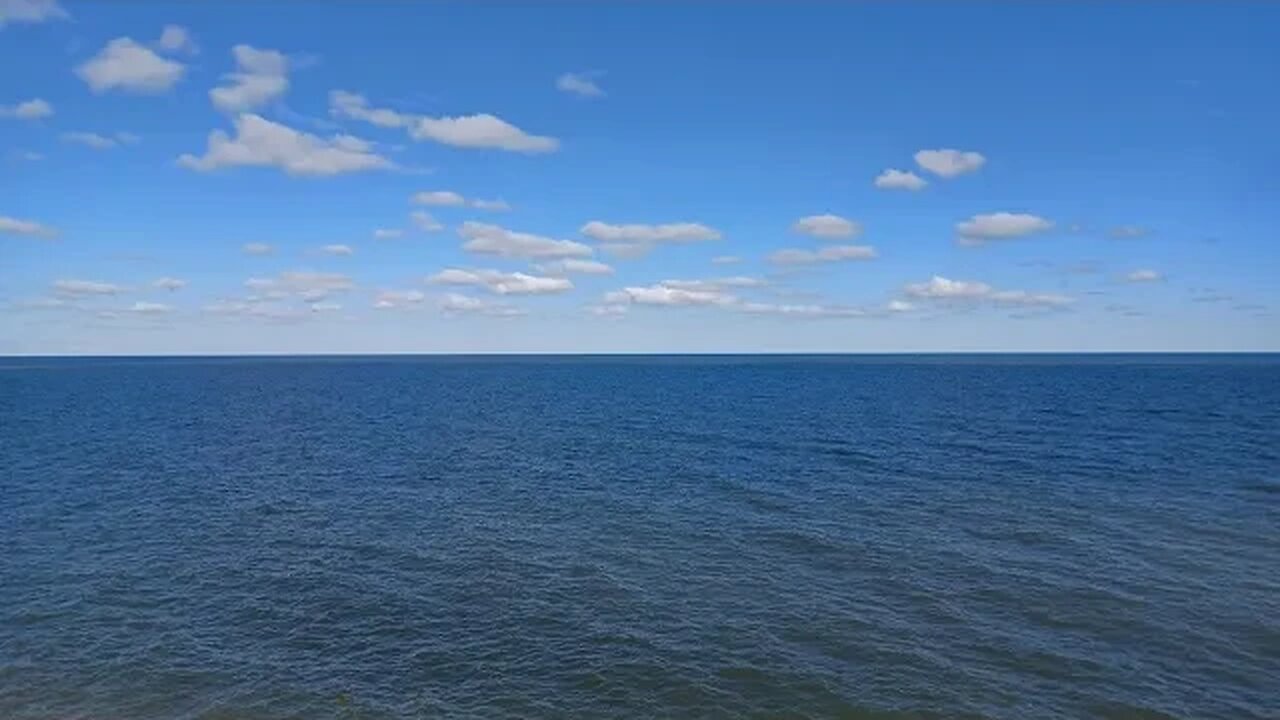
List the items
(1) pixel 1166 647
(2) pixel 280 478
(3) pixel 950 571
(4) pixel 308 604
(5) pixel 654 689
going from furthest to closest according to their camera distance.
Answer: (2) pixel 280 478, (3) pixel 950 571, (4) pixel 308 604, (1) pixel 1166 647, (5) pixel 654 689

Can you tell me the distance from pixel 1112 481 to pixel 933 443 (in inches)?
878

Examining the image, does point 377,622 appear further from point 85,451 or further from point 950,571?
point 85,451

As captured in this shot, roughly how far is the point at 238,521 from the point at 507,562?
72.4 ft

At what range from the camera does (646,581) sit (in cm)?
3731

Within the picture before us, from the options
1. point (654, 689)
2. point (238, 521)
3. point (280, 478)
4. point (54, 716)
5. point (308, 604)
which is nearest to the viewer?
point (54, 716)

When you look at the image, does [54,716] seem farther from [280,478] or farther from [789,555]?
[280,478]

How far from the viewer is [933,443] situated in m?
80.0

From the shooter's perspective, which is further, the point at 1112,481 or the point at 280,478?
the point at 280,478

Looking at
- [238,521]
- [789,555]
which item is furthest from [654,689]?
[238,521]

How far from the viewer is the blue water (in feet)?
86.4

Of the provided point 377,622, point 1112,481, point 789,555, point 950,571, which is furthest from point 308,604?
point 1112,481

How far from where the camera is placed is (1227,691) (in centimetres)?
2558

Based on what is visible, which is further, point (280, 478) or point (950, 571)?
point (280, 478)

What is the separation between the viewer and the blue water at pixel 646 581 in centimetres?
2634
